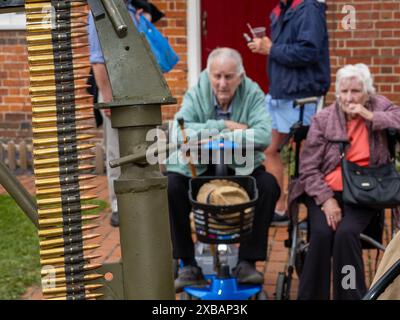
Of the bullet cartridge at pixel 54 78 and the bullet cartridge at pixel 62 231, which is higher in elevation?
the bullet cartridge at pixel 54 78

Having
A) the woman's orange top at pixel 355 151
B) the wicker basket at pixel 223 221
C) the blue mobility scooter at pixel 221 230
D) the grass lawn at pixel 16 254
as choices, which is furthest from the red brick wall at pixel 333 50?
the wicker basket at pixel 223 221

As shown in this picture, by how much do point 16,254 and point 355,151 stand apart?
2.74m

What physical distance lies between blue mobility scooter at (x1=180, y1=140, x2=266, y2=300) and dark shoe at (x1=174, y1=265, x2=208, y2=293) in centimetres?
4

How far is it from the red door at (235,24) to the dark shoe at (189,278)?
172 inches

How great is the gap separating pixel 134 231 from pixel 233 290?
248cm

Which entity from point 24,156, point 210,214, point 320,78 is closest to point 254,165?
point 210,214

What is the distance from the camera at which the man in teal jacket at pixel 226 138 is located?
4.12 metres

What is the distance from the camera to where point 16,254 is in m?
5.30

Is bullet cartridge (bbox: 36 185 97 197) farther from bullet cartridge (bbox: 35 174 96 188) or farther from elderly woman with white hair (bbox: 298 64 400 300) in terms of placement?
elderly woman with white hair (bbox: 298 64 400 300)

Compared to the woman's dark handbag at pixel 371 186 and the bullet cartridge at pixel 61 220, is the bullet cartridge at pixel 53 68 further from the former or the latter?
the woman's dark handbag at pixel 371 186

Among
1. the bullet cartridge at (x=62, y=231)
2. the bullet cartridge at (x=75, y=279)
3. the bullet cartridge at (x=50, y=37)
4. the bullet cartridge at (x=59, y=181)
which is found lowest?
the bullet cartridge at (x=75, y=279)

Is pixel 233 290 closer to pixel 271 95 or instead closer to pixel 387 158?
pixel 387 158

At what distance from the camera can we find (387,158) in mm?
4012

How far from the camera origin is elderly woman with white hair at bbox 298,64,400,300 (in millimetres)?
3773
